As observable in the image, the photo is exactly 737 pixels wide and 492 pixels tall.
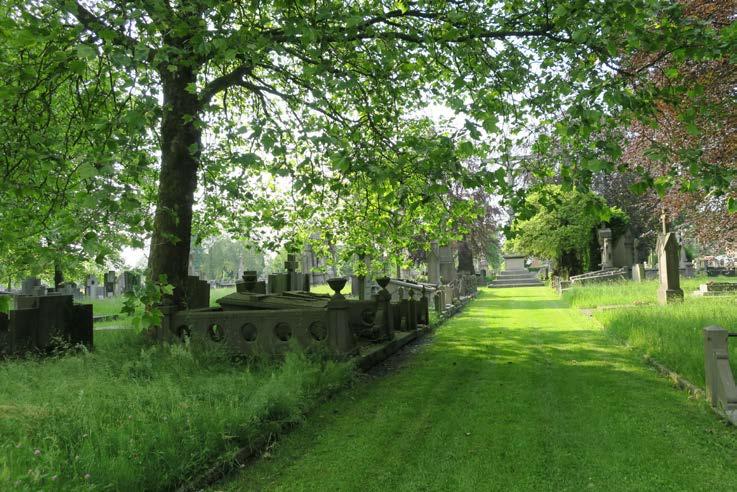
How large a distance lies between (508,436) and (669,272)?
1472 centimetres

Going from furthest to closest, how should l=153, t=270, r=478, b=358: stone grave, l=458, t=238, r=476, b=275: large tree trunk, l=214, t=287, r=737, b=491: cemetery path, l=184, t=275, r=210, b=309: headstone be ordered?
l=458, t=238, r=476, b=275: large tree trunk, l=184, t=275, r=210, b=309: headstone, l=153, t=270, r=478, b=358: stone grave, l=214, t=287, r=737, b=491: cemetery path

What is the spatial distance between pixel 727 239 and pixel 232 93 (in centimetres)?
1529

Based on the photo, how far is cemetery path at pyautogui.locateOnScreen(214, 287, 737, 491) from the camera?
4.61 m

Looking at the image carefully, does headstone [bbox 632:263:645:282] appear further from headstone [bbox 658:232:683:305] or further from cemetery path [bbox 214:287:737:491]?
cemetery path [bbox 214:287:737:491]

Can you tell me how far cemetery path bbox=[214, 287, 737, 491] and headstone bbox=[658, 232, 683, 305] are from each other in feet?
29.6

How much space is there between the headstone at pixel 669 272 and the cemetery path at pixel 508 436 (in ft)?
29.6

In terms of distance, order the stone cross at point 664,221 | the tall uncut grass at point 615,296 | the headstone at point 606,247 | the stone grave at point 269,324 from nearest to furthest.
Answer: the stone grave at point 269,324 → the stone cross at point 664,221 → the tall uncut grass at point 615,296 → the headstone at point 606,247

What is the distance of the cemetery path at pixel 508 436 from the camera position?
4605 millimetres

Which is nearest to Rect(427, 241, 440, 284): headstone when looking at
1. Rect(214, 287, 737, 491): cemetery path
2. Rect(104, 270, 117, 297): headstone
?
Rect(214, 287, 737, 491): cemetery path

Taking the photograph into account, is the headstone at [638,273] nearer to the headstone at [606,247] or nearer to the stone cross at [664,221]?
the headstone at [606,247]

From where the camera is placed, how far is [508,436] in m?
5.73

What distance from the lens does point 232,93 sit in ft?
43.2

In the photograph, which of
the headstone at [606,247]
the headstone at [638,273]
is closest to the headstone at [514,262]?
the headstone at [606,247]

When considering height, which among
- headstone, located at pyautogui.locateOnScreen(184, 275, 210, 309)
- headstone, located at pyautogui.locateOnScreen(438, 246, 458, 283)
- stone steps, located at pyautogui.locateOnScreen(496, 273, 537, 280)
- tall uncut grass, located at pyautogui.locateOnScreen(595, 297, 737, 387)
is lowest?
tall uncut grass, located at pyautogui.locateOnScreen(595, 297, 737, 387)
